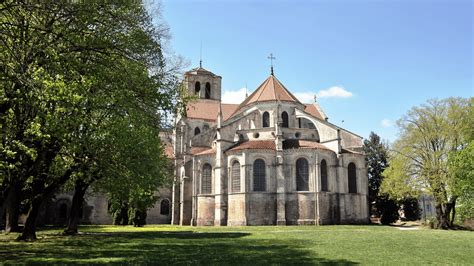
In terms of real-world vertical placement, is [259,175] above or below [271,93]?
below

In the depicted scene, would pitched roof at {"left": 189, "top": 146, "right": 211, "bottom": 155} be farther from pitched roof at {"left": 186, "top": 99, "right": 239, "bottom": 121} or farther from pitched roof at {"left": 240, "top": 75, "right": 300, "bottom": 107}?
pitched roof at {"left": 186, "top": 99, "right": 239, "bottom": 121}

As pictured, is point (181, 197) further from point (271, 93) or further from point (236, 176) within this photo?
point (271, 93)

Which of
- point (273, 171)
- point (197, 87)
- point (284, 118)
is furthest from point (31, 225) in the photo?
point (197, 87)

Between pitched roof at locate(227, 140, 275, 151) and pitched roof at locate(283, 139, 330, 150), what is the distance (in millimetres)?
1451

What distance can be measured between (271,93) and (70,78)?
113 ft

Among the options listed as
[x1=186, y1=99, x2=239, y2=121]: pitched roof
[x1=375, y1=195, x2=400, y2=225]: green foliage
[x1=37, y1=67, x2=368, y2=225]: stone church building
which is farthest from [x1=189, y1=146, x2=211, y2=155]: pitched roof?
[x1=375, y1=195, x2=400, y2=225]: green foliage

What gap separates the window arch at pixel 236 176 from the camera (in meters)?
41.2

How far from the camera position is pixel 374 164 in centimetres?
5800

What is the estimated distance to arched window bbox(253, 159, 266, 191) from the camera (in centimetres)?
4069

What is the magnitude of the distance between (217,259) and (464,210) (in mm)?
29655

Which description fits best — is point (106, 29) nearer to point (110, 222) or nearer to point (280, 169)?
point (280, 169)

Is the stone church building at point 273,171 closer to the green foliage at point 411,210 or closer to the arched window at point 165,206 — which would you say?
the arched window at point 165,206

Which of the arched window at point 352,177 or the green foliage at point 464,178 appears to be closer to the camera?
the green foliage at point 464,178

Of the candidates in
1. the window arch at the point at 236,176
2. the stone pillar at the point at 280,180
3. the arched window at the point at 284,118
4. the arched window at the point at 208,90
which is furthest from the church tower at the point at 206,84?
the stone pillar at the point at 280,180
